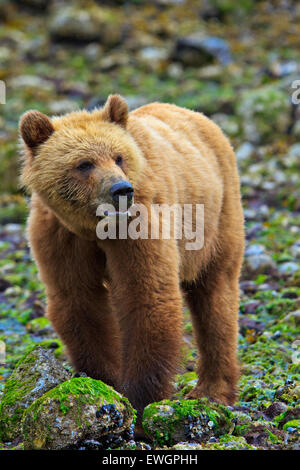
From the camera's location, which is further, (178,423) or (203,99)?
(203,99)

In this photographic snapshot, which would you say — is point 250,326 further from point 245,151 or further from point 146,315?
point 245,151

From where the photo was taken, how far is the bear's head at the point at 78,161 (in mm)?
4836

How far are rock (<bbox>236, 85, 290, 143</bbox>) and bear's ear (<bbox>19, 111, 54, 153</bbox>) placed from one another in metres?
9.06

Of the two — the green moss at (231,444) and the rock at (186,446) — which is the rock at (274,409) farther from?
the rock at (186,446)

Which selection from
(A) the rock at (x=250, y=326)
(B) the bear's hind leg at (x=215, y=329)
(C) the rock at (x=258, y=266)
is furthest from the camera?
(C) the rock at (x=258, y=266)

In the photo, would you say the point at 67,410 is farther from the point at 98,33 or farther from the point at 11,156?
the point at 98,33

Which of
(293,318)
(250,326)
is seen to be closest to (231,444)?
(293,318)

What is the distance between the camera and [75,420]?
12.3 feet

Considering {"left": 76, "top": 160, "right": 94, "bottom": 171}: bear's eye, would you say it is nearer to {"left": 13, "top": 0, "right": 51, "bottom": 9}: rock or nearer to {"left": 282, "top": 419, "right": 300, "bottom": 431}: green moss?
{"left": 282, "top": 419, "right": 300, "bottom": 431}: green moss

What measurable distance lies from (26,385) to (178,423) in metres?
1.04

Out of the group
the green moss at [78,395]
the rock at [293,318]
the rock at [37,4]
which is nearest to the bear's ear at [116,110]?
the green moss at [78,395]

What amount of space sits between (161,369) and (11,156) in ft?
28.8

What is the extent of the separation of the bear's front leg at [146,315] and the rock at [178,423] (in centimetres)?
54
